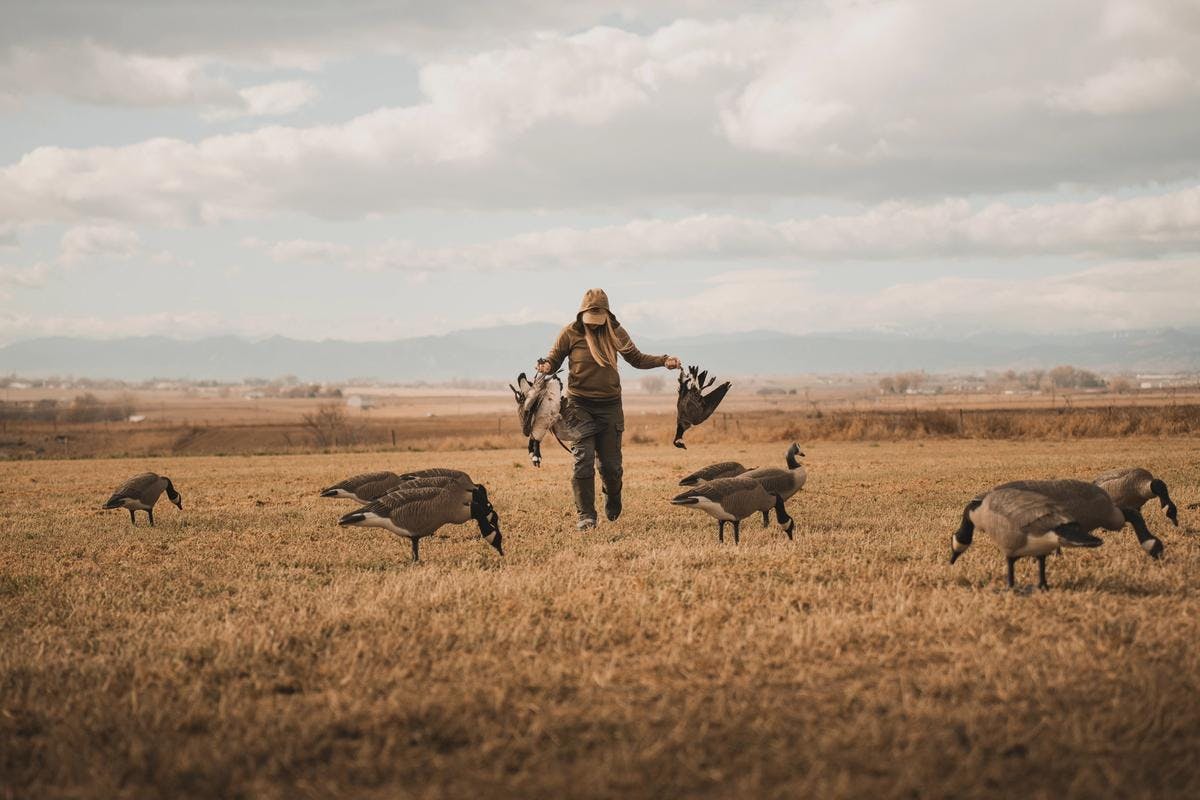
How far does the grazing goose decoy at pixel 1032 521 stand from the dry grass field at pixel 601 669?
1.79 feet

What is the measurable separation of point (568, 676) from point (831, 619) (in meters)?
2.58

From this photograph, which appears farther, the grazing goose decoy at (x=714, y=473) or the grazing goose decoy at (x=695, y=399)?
the grazing goose decoy at (x=695, y=399)

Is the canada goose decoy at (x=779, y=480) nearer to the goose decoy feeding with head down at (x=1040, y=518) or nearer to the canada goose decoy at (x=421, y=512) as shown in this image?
the goose decoy feeding with head down at (x=1040, y=518)

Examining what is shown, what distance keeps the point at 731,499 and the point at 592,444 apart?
2.84 metres

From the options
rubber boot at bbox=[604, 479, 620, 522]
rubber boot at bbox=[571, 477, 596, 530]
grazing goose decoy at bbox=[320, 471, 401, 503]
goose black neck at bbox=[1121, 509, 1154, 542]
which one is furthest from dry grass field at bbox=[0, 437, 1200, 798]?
rubber boot at bbox=[604, 479, 620, 522]

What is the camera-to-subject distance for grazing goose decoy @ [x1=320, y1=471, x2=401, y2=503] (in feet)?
45.0

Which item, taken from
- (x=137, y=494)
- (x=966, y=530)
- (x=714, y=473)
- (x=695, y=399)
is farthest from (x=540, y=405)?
(x=137, y=494)

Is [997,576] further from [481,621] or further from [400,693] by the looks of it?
[400,693]

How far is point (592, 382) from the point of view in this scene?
535 inches

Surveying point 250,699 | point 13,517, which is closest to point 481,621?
point 250,699

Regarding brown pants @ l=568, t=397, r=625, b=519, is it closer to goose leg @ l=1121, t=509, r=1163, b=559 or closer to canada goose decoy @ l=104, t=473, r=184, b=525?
goose leg @ l=1121, t=509, r=1163, b=559

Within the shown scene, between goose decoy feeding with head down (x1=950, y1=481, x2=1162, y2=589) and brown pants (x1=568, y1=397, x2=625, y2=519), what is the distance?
545 cm

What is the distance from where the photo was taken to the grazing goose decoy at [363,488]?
45.0 feet

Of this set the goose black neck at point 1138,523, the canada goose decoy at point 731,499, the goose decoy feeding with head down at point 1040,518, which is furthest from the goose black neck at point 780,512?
the goose black neck at point 1138,523
